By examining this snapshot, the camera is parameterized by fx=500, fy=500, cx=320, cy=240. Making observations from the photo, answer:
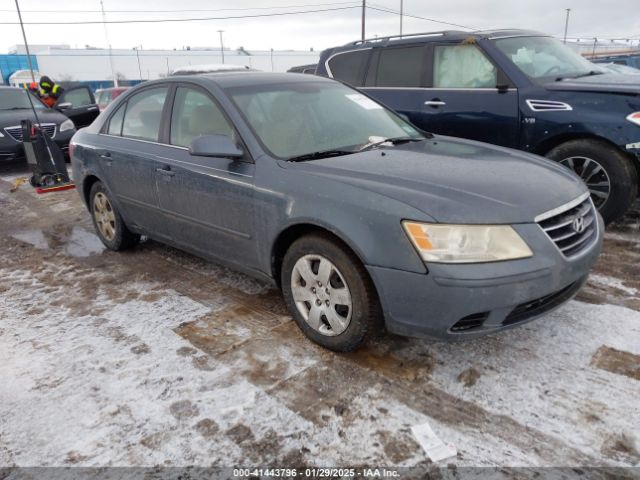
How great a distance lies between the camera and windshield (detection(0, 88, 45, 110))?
32.6 ft

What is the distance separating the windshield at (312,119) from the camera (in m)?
3.18

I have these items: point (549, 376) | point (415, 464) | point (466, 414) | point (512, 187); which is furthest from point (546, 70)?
point (415, 464)

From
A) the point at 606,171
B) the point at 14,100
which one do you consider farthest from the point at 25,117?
the point at 606,171

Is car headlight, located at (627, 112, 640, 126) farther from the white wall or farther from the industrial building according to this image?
the white wall

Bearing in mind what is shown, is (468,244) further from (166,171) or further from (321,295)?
(166,171)

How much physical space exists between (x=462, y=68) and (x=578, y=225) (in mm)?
3294

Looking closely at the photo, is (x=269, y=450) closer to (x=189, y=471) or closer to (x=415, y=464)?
(x=189, y=471)

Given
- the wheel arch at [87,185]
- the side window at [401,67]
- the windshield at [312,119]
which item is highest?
the side window at [401,67]

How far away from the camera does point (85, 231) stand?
18.1 ft

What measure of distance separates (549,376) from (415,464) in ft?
3.15

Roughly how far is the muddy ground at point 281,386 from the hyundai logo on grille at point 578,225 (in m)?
0.67

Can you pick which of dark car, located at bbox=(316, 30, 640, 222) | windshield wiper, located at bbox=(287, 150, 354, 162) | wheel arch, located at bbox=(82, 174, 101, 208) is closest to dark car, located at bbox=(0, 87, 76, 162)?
wheel arch, located at bbox=(82, 174, 101, 208)

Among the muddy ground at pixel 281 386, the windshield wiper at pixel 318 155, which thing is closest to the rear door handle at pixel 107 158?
the muddy ground at pixel 281 386

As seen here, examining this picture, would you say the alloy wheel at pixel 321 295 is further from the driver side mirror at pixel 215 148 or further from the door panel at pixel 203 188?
the driver side mirror at pixel 215 148
